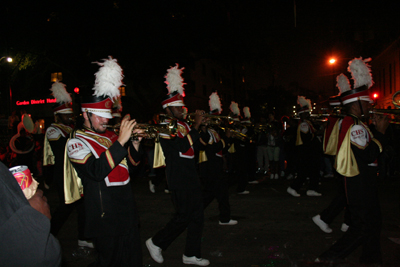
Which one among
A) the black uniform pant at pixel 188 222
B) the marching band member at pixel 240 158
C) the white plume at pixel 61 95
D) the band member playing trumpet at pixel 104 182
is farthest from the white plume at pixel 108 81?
the marching band member at pixel 240 158

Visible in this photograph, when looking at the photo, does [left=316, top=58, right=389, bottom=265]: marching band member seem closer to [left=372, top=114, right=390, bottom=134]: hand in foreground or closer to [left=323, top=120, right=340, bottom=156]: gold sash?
[left=372, top=114, right=390, bottom=134]: hand in foreground

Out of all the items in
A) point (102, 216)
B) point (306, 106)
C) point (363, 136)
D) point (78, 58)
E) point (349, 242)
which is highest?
point (78, 58)

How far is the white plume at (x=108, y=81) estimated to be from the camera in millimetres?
3047

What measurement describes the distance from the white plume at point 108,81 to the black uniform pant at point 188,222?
1.66 m

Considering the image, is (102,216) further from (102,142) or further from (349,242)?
(349,242)

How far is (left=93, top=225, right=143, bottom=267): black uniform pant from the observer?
2.77 metres

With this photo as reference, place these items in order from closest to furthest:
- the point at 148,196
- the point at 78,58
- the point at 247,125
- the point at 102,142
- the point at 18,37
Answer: the point at 102,142 < the point at 148,196 < the point at 247,125 < the point at 78,58 < the point at 18,37

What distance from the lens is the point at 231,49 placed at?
18625mm

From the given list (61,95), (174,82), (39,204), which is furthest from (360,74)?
(61,95)

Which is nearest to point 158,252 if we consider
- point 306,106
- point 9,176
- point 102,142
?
point 102,142

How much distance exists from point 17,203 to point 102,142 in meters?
1.89

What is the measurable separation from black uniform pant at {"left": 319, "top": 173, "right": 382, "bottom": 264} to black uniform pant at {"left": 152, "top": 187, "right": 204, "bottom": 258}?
1521 millimetres

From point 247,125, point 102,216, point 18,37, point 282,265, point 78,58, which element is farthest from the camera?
point 18,37

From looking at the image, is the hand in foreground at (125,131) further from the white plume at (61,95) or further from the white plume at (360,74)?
the white plume at (61,95)
